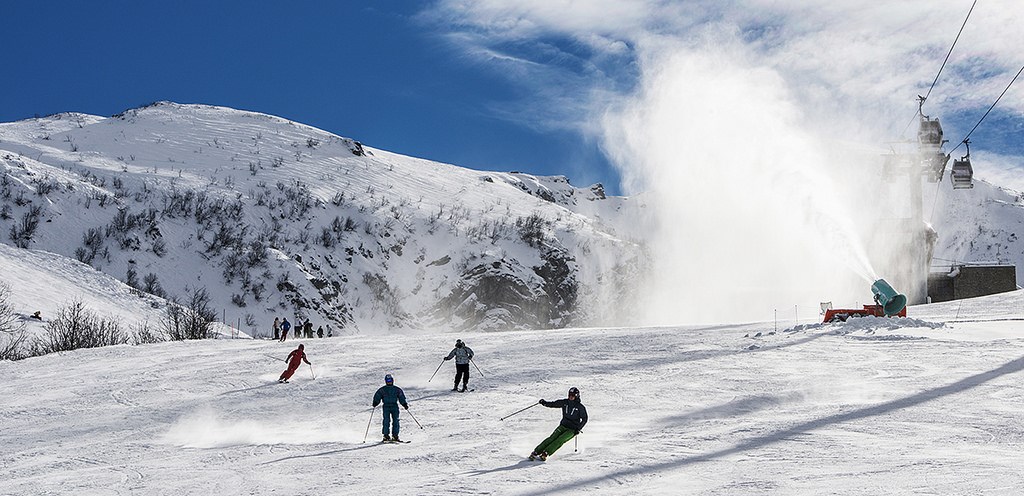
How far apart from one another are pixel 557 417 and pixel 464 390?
3914 mm

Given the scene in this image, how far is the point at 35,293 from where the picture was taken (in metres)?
45.2

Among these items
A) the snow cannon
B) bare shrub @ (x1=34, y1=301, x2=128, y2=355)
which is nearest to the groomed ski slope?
the snow cannon

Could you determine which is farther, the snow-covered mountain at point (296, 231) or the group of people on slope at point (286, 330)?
the snow-covered mountain at point (296, 231)

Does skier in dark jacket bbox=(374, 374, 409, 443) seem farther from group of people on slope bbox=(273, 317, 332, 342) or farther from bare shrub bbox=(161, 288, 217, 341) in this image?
bare shrub bbox=(161, 288, 217, 341)

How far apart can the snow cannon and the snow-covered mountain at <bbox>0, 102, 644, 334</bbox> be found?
46.2 metres

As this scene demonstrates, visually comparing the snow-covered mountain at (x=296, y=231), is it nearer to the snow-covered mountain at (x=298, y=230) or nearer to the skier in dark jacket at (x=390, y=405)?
the snow-covered mountain at (x=298, y=230)

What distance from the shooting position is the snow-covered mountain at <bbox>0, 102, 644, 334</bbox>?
217 ft

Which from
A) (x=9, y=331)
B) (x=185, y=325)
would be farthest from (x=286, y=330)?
(x=9, y=331)

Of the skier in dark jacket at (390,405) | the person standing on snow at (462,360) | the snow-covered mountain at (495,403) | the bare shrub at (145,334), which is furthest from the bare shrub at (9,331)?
the skier in dark jacket at (390,405)

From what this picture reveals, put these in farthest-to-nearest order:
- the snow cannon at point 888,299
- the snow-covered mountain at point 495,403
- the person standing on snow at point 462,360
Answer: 1. the snow cannon at point 888,299
2. the person standing on snow at point 462,360
3. the snow-covered mountain at point 495,403

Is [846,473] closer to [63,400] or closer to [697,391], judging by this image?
[697,391]

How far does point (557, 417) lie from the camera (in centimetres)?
1648

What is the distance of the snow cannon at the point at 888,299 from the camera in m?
28.5

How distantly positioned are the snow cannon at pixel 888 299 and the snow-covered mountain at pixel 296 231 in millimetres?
46236
